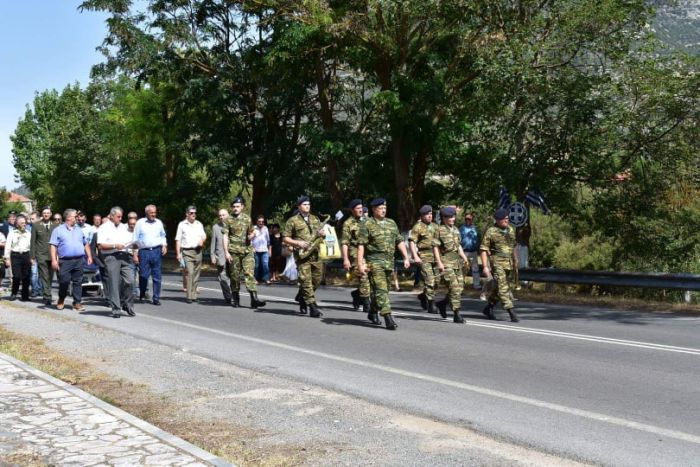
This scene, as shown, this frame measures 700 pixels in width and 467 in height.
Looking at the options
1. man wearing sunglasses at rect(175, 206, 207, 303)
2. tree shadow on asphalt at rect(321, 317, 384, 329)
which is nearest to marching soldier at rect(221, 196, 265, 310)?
man wearing sunglasses at rect(175, 206, 207, 303)

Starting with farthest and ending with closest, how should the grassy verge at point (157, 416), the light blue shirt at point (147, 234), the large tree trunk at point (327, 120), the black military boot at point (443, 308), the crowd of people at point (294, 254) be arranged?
the large tree trunk at point (327, 120) < the light blue shirt at point (147, 234) < the black military boot at point (443, 308) < the crowd of people at point (294, 254) < the grassy verge at point (157, 416)

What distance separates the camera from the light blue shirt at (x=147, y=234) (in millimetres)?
15516

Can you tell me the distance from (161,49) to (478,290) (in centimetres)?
1669

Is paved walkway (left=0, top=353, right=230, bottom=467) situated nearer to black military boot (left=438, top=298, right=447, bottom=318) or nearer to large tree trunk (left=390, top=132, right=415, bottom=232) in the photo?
black military boot (left=438, top=298, right=447, bottom=318)

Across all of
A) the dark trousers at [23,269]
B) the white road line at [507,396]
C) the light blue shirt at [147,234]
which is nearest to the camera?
the white road line at [507,396]

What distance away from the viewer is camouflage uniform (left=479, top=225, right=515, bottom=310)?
41.7 ft

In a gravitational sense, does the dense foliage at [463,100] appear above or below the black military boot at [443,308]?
above

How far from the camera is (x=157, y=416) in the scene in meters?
6.64

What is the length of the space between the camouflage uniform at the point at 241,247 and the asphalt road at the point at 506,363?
68 cm

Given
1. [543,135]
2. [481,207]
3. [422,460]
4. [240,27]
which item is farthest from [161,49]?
[422,460]

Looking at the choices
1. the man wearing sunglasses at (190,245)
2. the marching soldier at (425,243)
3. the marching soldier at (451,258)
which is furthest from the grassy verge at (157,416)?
the man wearing sunglasses at (190,245)

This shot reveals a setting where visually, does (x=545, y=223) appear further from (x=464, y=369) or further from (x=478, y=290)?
(x=464, y=369)

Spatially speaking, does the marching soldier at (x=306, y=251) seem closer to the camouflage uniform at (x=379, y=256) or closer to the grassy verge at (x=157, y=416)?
the camouflage uniform at (x=379, y=256)

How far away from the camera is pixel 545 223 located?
35.4 m
